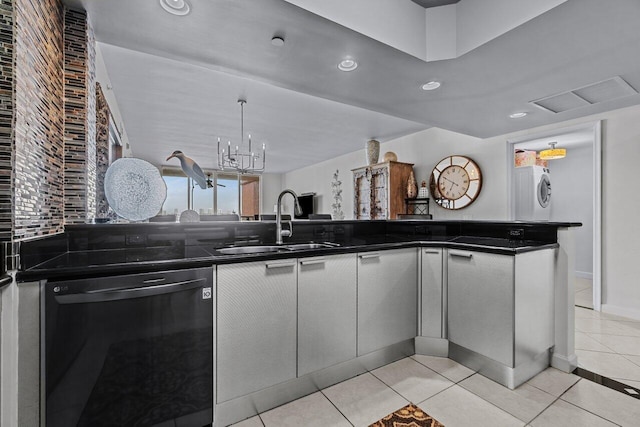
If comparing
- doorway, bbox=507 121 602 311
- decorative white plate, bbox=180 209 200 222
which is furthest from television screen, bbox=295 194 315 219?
decorative white plate, bbox=180 209 200 222

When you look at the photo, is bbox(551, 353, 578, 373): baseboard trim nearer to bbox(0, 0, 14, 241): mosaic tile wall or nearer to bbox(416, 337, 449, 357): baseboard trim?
bbox(416, 337, 449, 357): baseboard trim

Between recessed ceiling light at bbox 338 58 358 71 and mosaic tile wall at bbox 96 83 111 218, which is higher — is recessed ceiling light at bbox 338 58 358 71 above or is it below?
above

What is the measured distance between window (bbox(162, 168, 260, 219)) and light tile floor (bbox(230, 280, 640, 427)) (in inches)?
284

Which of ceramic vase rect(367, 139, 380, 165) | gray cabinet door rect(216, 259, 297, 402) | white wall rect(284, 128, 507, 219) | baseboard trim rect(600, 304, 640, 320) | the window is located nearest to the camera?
gray cabinet door rect(216, 259, 297, 402)

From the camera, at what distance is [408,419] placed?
1.49m

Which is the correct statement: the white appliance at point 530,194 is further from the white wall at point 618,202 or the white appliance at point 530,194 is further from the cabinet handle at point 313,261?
the cabinet handle at point 313,261

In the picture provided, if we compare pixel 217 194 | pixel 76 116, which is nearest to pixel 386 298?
pixel 76 116

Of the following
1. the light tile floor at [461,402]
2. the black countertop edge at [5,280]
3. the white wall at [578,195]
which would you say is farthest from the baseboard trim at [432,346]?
the white wall at [578,195]

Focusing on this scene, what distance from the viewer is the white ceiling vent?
2.45 m

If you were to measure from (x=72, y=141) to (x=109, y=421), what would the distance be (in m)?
1.39

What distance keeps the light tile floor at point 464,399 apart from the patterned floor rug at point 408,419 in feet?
0.12

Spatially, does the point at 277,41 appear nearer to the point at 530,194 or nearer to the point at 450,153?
the point at 450,153

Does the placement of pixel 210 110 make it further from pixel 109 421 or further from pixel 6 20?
pixel 109 421

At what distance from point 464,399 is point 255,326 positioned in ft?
4.15
